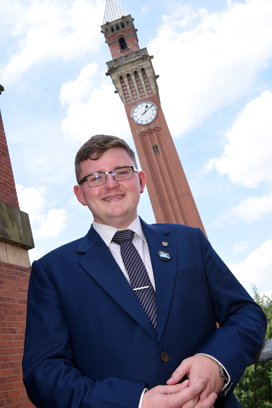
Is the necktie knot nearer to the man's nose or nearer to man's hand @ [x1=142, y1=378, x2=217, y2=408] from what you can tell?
the man's nose

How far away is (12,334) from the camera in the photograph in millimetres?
3545

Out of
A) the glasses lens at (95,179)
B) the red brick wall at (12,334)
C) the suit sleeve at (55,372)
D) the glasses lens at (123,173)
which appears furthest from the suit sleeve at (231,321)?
the red brick wall at (12,334)

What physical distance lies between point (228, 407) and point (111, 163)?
54.4 inches

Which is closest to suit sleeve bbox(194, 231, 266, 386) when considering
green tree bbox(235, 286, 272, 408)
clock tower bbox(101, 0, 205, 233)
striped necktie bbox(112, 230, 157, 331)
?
striped necktie bbox(112, 230, 157, 331)

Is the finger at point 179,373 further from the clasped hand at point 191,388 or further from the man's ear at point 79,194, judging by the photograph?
the man's ear at point 79,194

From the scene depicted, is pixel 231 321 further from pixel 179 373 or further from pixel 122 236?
pixel 122 236

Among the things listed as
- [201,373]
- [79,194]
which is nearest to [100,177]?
[79,194]

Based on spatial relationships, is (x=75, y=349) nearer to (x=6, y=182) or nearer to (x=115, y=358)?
(x=115, y=358)

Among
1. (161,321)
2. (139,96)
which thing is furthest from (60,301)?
(139,96)

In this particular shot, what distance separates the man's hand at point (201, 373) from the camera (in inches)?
52.6

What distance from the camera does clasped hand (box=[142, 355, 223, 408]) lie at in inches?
48.9

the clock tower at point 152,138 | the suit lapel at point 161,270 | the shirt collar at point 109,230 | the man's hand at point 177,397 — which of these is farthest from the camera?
the clock tower at point 152,138

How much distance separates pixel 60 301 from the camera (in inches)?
66.8

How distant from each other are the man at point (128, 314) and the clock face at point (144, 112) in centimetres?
2461
